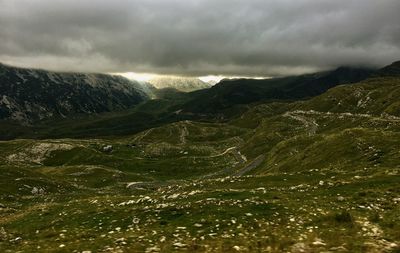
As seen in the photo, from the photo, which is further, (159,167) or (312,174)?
(159,167)

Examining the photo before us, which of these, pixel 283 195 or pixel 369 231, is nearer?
pixel 369 231

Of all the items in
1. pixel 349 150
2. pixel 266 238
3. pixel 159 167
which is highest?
pixel 266 238

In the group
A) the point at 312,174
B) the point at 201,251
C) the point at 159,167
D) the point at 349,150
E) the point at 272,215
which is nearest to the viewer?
the point at 201,251

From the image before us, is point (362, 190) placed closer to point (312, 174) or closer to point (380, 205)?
point (380, 205)

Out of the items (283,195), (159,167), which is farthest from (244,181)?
(159,167)

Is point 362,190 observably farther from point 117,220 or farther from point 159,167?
point 159,167

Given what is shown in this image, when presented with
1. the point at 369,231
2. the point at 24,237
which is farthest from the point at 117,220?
the point at 369,231

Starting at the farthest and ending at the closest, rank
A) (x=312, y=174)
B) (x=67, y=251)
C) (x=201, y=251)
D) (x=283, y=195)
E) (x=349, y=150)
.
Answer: (x=349, y=150), (x=312, y=174), (x=283, y=195), (x=67, y=251), (x=201, y=251)

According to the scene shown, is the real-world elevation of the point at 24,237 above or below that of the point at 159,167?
above

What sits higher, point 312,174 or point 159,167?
point 312,174
